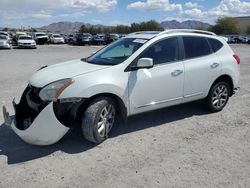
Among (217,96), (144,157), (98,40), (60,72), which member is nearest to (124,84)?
(60,72)

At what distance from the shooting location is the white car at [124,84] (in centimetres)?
395

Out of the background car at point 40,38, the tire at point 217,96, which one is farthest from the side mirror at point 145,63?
the background car at point 40,38

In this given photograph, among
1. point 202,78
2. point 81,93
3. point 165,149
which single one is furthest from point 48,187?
point 202,78

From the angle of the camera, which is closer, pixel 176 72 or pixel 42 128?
pixel 42 128

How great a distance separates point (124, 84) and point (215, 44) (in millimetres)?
2559

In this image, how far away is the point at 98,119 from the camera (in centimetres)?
415

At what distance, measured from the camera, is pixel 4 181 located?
10.9 ft

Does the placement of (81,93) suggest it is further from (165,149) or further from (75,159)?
(165,149)

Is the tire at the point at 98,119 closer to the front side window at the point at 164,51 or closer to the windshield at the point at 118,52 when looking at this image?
the windshield at the point at 118,52

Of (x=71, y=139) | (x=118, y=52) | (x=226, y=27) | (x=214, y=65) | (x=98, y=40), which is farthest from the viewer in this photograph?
(x=226, y=27)

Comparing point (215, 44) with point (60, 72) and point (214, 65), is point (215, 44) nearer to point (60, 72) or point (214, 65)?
point (214, 65)

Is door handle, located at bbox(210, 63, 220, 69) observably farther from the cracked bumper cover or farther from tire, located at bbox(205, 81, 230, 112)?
the cracked bumper cover

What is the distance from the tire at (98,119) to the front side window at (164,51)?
106 cm

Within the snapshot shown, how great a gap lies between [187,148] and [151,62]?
57.6 inches
